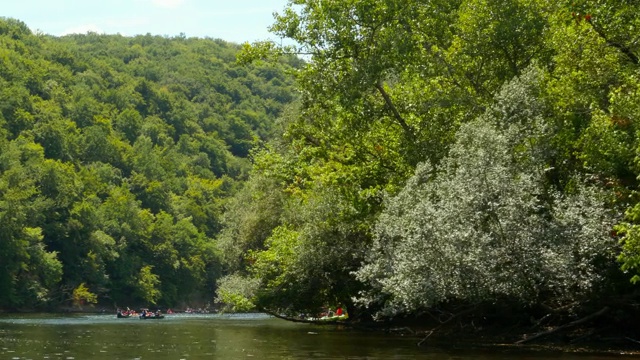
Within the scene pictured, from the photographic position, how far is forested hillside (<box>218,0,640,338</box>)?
99.9 feet

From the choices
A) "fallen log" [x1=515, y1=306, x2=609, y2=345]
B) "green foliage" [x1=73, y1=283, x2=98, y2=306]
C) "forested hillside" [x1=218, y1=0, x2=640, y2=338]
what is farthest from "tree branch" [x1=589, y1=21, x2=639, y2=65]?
"green foliage" [x1=73, y1=283, x2=98, y2=306]

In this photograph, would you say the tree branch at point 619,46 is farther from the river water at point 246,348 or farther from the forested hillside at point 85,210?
the forested hillside at point 85,210

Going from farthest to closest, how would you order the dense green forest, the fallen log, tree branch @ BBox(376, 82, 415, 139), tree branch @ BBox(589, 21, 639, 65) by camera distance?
tree branch @ BBox(376, 82, 415, 139)
tree branch @ BBox(589, 21, 639, 65)
the fallen log
the dense green forest

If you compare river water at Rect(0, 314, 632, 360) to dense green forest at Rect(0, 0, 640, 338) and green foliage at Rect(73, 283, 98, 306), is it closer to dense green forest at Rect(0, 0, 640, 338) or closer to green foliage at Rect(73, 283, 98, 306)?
dense green forest at Rect(0, 0, 640, 338)

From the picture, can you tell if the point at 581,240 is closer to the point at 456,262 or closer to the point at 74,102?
the point at 456,262

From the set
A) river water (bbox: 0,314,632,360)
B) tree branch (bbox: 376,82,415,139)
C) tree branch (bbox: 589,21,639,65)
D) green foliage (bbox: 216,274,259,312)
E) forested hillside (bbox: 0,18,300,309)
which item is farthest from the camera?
forested hillside (bbox: 0,18,300,309)

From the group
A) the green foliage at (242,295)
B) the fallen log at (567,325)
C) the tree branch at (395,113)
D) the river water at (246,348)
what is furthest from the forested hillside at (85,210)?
the fallen log at (567,325)

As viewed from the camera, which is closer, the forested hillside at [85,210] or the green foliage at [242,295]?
the green foliage at [242,295]

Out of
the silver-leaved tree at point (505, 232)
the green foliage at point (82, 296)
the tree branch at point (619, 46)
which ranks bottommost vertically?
the silver-leaved tree at point (505, 232)

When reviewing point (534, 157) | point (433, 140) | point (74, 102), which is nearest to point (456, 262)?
point (534, 157)

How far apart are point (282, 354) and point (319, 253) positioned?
12722mm

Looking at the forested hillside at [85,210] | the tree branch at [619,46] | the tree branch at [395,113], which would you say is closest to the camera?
the tree branch at [619,46]

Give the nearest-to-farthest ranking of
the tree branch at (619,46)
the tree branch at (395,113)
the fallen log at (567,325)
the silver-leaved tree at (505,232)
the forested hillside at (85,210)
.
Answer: the silver-leaved tree at (505,232) → the fallen log at (567,325) → the tree branch at (619,46) → the tree branch at (395,113) → the forested hillside at (85,210)

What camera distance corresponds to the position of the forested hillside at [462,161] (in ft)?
99.9
